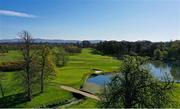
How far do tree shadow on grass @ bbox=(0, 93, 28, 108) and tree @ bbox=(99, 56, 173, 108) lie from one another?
19861mm

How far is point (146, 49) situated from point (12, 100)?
104230mm

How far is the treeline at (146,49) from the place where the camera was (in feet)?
384

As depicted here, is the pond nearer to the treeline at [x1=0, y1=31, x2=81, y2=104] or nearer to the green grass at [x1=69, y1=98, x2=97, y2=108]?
the green grass at [x1=69, y1=98, x2=97, y2=108]

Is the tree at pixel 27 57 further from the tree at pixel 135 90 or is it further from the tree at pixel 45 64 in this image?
the tree at pixel 135 90

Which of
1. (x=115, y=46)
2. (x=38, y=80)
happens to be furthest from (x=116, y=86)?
(x=115, y=46)

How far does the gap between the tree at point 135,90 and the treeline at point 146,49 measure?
98.0 m

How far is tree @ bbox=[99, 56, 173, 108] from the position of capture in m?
19.4

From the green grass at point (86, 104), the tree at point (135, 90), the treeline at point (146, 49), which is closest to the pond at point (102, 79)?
the tree at point (135, 90)

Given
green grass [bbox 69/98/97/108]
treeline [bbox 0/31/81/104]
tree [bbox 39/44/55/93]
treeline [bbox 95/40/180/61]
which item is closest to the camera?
green grass [bbox 69/98/97/108]

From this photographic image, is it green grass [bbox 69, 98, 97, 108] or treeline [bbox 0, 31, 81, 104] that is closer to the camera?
green grass [bbox 69, 98, 97, 108]

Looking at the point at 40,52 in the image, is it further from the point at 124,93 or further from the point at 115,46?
the point at 115,46

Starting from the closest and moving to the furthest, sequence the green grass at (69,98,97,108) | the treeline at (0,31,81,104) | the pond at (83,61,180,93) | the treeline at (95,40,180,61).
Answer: the pond at (83,61,180,93) → the green grass at (69,98,97,108) → the treeline at (0,31,81,104) → the treeline at (95,40,180,61)

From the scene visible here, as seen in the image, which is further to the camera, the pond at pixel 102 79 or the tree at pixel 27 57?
the tree at pixel 27 57

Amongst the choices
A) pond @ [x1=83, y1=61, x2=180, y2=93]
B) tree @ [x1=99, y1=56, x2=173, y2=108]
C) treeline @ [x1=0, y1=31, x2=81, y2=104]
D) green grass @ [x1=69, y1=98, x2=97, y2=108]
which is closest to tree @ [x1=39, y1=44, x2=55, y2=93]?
treeline @ [x1=0, y1=31, x2=81, y2=104]
